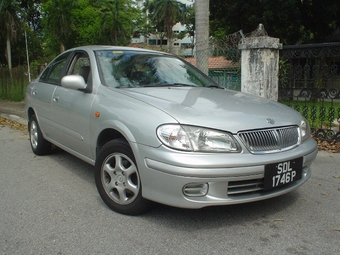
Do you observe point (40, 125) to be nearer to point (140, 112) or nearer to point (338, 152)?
point (140, 112)

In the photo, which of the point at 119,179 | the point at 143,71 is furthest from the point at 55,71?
the point at 119,179

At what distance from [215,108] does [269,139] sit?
1.80 feet

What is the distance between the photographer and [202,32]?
772cm

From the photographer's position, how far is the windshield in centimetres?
401

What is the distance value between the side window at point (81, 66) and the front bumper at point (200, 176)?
174 centimetres

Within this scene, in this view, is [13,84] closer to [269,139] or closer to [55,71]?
[55,71]

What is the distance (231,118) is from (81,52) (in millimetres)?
2410

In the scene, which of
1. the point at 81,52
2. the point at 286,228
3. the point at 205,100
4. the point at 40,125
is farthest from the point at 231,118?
the point at 40,125

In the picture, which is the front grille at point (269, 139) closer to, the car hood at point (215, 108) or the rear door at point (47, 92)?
the car hood at point (215, 108)

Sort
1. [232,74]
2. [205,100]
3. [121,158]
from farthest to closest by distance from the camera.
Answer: [232,74]
[205,100]
[121,158]

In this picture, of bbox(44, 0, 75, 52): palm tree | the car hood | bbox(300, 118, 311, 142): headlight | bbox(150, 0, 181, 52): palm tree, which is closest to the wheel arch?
the car hood

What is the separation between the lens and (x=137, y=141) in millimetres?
3074

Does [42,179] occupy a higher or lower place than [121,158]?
lower

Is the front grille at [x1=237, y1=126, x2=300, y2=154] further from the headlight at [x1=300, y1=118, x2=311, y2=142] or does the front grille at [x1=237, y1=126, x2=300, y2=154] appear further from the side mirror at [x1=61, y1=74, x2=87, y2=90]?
the side mirror at [x1=61, y1=74, x2=87, y2=90]
